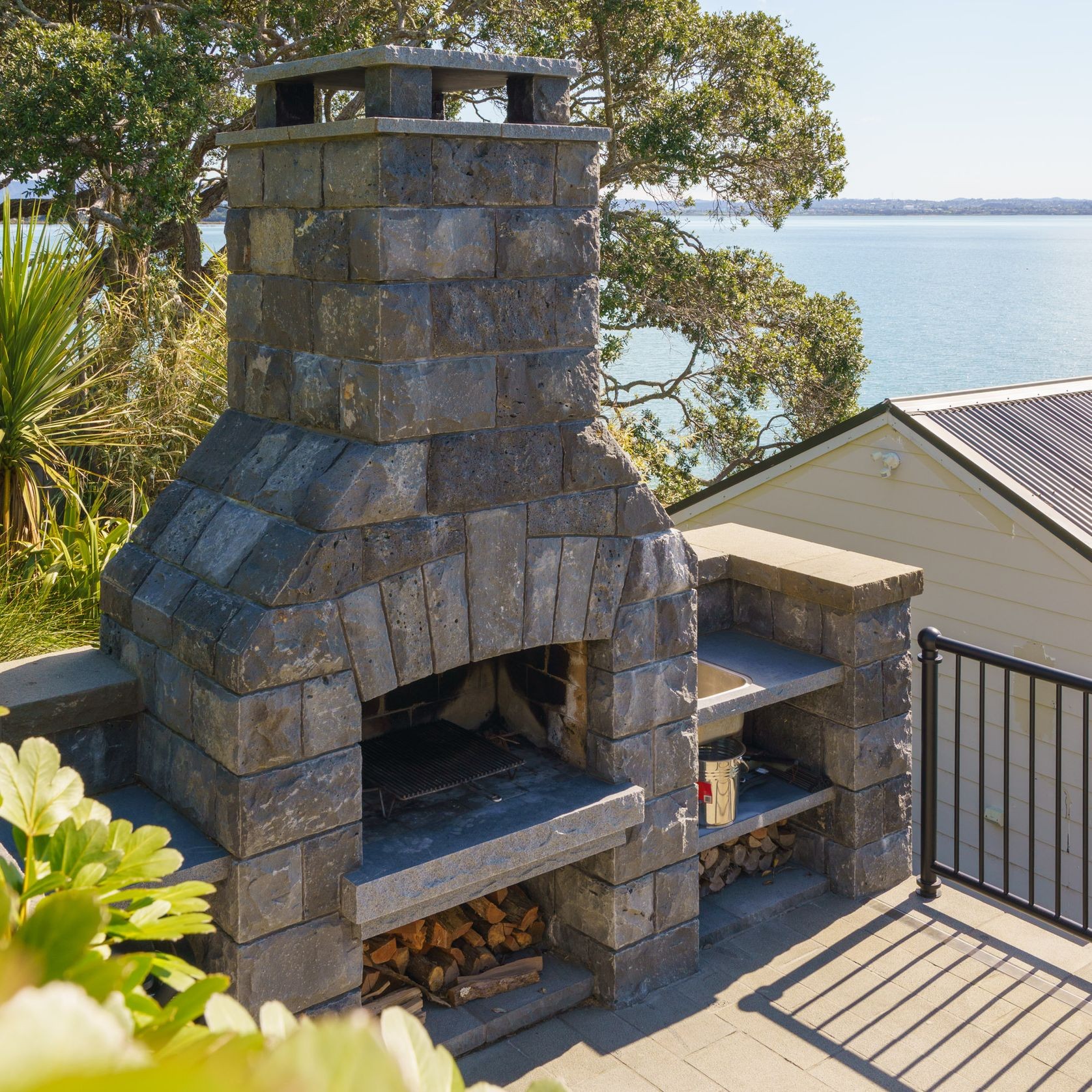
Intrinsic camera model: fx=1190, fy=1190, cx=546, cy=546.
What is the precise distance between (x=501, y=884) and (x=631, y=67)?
10334 mm

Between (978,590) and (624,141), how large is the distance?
6.76 meters

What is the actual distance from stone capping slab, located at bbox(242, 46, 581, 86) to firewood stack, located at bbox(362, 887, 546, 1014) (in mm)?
2881

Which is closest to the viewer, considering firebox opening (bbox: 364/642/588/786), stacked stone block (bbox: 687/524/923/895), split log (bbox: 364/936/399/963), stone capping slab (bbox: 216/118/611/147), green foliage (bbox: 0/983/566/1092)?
green foliage (bbox: 0/983/566/1092)

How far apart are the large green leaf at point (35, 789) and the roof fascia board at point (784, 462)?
7153 millimetres

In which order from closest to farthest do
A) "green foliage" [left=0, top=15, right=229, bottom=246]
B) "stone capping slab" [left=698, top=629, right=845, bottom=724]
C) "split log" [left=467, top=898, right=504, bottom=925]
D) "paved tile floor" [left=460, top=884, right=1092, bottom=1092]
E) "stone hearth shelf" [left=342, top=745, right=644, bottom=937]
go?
1. "stone hearth shelf" [left=342, top=745, right=644, bottom=937]
2. "paved tile floor" [left=460, top=884, right=1092, bottom=1092]
3. "split log" [left=467, top=898, right=504, bottom=925]
4. "stone capping slab" [left=698, top=629, right=845, bottom=724]
5. "green foliage" [left=0, top=15, right=229, bottom=246]

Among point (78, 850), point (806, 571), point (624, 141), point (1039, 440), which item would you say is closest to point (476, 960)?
point (806, 571)

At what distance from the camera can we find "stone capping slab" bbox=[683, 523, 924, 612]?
4988 millimetres

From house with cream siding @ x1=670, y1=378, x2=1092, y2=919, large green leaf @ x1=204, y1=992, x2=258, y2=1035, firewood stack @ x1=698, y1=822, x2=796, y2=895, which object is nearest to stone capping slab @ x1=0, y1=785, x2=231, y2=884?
firewood stack @ x1=698, y1=822, x2=796, y2=895

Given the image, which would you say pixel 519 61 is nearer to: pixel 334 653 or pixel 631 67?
pixel 334 653

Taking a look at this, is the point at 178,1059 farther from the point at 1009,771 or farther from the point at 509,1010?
the point at 1009,771

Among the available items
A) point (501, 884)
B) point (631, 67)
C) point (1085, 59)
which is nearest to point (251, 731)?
point (501, 884)

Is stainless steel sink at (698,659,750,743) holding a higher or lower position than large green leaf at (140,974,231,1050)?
lower

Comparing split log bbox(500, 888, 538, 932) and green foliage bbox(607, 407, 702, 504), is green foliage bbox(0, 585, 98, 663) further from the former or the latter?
green foliage bbox(607, 407, 702, 504)

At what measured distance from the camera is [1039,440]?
7.76 metres
